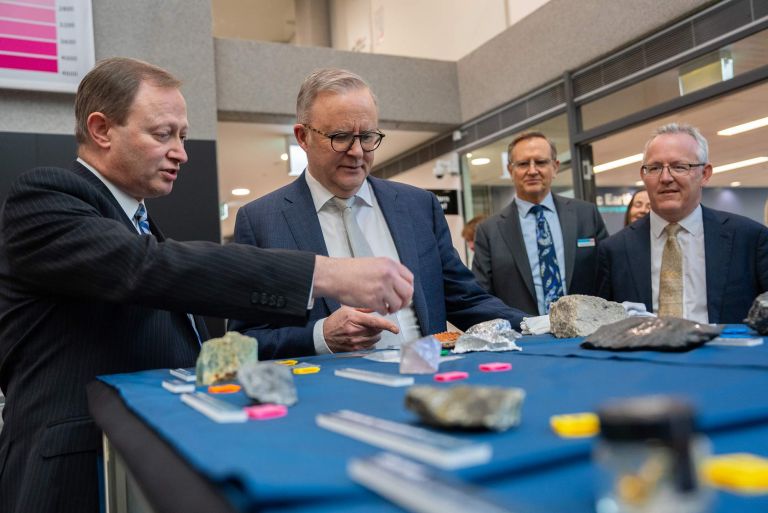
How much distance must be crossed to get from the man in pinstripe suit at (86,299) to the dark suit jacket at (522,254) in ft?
7.31

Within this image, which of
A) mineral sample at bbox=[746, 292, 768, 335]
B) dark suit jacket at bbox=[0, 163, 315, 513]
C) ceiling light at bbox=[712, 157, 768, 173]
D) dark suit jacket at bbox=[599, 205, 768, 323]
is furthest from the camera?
ceiling light at bbox=[712, 157, 768, 173]

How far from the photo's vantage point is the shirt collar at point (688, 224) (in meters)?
2.49

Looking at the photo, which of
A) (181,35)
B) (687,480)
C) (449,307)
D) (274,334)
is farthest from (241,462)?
(181,35)

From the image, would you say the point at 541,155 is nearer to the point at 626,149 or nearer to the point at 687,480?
the point at 626,149

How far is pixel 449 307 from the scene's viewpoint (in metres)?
2.13

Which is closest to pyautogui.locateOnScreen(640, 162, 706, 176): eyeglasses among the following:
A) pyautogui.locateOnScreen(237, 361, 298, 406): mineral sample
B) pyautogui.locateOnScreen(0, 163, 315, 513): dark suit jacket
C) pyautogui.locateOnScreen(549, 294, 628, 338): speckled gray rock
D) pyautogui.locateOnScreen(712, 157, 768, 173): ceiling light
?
pyautogui.locateOnScreen(549, 294, 628, 338): speckled gray rock

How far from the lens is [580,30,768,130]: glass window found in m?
4.41

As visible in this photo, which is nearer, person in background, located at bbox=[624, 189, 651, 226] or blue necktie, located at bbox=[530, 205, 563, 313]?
blue necktie, located at bbox=[530, 205, 563, 313]

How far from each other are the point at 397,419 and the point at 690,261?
2.08 m

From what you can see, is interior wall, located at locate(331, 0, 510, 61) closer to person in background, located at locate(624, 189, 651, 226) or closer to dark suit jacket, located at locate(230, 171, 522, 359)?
person in background, located at locate(624, 189, 651, 226)

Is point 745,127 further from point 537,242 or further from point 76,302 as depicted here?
point 76,302

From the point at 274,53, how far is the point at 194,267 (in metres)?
6.10

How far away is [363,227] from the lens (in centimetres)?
208

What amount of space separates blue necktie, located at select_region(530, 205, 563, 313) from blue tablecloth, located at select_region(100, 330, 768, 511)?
2.22 m
